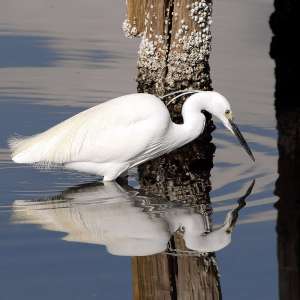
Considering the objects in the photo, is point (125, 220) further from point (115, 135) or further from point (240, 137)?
point (240, 137)

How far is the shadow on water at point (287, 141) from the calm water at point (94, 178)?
0.33ft

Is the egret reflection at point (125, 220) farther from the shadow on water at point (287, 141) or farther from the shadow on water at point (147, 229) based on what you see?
the shadow on water at point (287, 141)

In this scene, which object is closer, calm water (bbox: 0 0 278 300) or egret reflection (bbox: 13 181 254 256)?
calm water (bbox: 0 0 278 300)

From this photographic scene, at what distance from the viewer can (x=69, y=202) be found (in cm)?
812

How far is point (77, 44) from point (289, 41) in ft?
7.49

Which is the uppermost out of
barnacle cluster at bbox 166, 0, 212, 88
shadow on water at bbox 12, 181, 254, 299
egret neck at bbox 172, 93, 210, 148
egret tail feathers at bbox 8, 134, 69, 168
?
barnacle cluster at bbox 166, 0, 212, 88

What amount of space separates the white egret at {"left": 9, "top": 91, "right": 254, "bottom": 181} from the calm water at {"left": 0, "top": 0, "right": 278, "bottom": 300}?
19 cm

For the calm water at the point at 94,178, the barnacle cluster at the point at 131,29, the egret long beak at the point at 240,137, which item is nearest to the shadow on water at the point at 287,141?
the calm water at the point at 94,178

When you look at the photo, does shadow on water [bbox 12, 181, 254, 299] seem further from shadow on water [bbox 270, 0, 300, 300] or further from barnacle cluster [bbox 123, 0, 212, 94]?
barnacle cluster [bbox 123, 0, 212, 94]

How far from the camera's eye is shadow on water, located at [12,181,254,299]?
6.60m

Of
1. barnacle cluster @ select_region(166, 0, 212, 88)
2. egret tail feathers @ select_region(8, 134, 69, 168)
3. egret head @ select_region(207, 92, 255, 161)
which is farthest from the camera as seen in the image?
barnacle cluster @ select_region(166, 0, 212, 88)

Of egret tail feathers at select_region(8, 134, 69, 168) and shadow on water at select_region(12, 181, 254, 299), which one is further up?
egret tail feathers at select_region(8, 134, 69, 168)

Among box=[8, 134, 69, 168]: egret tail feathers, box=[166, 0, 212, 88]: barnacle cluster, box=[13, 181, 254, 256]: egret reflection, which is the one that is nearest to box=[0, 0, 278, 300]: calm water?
box=[13, 181, 254, 256]: egret reflection

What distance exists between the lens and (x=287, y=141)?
9.95m
